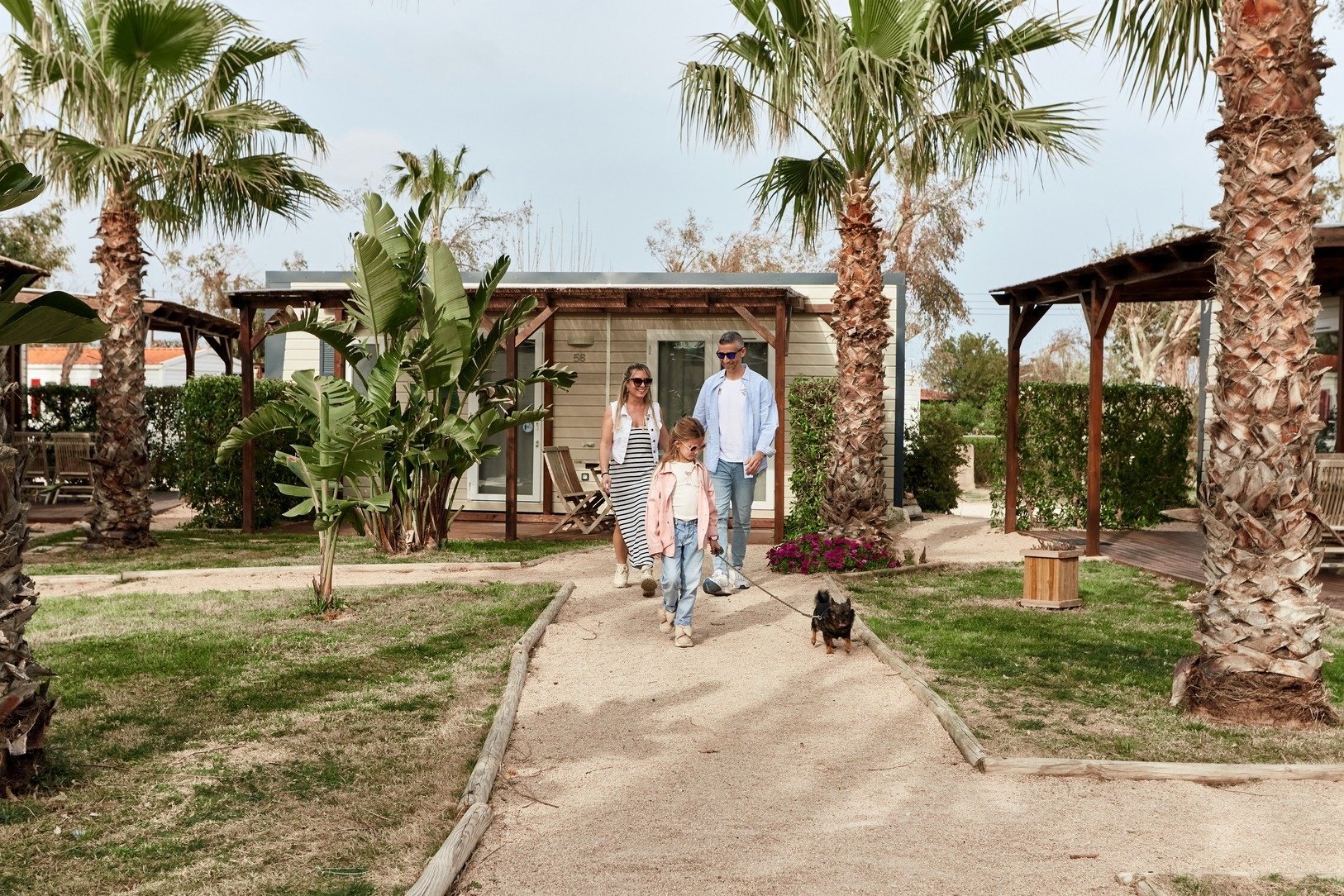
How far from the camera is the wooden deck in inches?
391

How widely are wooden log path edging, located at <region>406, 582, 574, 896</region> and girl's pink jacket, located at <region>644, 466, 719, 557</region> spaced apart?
1074mm

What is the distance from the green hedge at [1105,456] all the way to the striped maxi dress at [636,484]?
7367mm

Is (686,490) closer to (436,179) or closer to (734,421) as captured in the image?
(734,421)

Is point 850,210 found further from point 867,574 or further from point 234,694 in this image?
point 234,694

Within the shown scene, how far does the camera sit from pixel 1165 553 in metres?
12.2

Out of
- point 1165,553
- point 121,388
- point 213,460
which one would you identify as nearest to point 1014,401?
point 1165,553

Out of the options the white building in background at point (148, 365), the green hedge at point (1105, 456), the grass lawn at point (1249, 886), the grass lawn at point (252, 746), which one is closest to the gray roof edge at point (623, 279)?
the green hedge at point (1105, 456)

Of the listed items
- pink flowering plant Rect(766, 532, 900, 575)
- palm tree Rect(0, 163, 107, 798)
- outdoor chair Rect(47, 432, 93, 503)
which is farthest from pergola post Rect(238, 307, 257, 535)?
palm tree Rect(0, 163, 107, 798)

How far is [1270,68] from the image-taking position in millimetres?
5543

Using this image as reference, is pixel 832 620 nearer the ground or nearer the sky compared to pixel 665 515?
nearer the ground

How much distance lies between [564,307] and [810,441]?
3452mm

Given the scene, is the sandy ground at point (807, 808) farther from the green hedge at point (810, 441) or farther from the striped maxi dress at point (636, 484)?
the green hedge at point (810, 441)

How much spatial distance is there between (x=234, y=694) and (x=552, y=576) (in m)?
4.43

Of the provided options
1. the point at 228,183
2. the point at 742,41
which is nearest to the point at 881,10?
the point at 742,41
